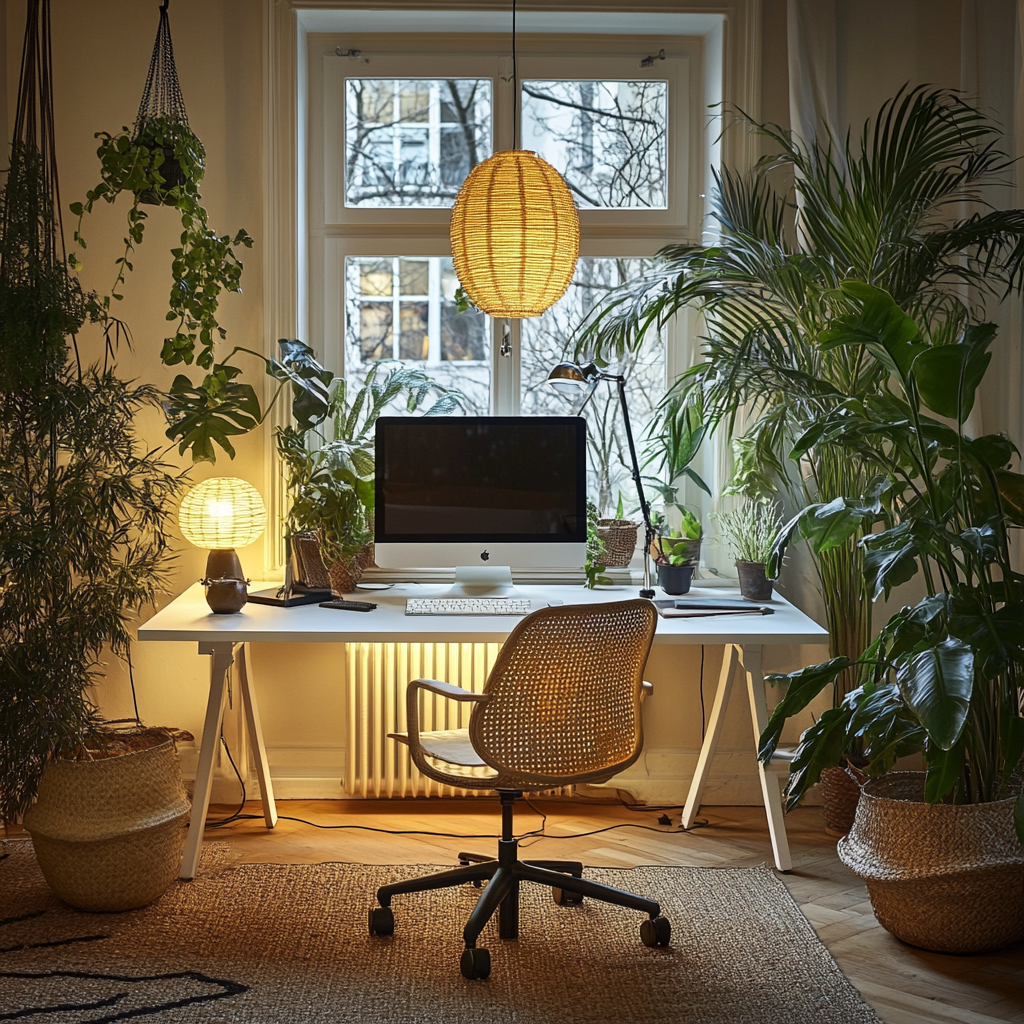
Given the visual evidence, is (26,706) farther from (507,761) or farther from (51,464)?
(507,761)

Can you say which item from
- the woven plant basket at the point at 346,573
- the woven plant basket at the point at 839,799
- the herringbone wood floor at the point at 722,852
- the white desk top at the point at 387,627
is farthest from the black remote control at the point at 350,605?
the woven plant basket at the point at 839,799

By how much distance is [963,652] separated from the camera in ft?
7.73

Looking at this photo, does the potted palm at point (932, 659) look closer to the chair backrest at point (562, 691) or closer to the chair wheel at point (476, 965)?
the chair backrest at point (562, 691)

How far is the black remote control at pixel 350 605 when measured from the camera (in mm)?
3215

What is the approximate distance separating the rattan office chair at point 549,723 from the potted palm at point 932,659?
42 cm

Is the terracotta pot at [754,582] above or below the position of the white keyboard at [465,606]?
above

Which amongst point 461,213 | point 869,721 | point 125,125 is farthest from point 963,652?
point 125,125

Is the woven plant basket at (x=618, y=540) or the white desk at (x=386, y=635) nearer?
the white desk at (x=386, y=635)

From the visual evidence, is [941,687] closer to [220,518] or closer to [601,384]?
[601,384]

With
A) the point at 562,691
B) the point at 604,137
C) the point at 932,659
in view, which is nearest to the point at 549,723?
the point at 562,691

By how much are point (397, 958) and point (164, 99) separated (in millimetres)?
2651

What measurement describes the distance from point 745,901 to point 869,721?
66 cm

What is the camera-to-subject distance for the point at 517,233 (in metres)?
3.22

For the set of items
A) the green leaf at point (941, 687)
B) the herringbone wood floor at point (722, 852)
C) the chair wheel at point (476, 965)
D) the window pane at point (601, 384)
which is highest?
the window pane at point (601, 384)
